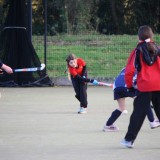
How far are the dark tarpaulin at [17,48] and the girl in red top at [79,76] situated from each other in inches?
204

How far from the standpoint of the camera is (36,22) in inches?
1228

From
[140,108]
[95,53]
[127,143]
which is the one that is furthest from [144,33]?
[95,53]

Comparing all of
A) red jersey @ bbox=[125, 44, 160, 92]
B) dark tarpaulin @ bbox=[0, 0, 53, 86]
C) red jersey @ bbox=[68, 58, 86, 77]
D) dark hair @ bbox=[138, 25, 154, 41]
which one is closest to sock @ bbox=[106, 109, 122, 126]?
red jersey @ bbox=[125, 44, 160, 92]

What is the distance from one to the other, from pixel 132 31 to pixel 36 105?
1749 cm

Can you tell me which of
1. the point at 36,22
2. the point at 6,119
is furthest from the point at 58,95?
the point at 36,22

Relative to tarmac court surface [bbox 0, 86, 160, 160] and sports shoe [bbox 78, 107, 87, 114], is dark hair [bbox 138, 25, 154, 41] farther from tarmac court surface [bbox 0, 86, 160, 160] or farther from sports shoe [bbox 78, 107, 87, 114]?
sports shoe [bbox 78, 107, 87, 114]

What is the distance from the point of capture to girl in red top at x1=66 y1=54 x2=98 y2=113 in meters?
Answer: 13.6

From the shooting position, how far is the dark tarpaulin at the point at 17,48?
19016mm

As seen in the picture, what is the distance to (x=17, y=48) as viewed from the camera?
1911 centimetres

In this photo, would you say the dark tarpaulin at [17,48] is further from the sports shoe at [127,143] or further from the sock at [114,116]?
the sports shoe at [127,143]

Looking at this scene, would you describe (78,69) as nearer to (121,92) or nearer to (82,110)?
(82,110)

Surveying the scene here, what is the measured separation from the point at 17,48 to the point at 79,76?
5.74 meters

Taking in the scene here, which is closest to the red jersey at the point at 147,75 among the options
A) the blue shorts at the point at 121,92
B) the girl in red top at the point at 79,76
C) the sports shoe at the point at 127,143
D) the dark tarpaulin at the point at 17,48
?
the sports shoe at the point at 127,143

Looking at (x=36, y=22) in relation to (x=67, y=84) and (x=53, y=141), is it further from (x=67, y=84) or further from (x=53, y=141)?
(x=53, y=141)
